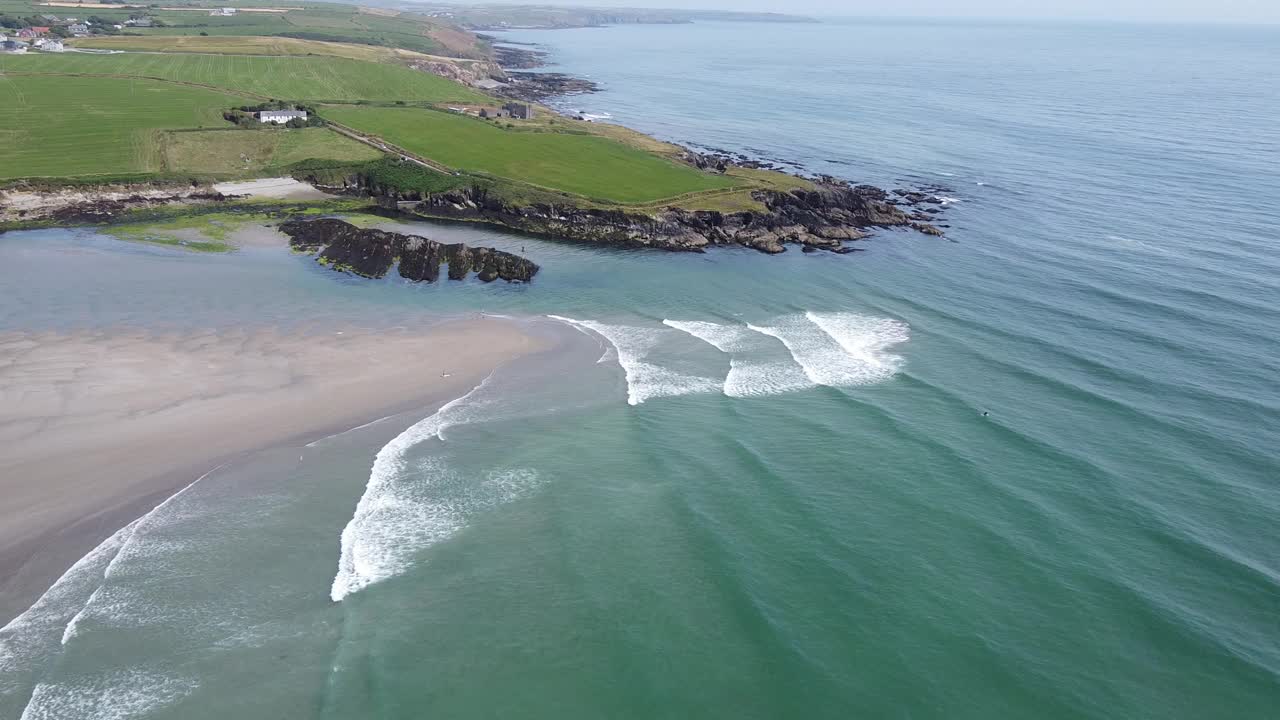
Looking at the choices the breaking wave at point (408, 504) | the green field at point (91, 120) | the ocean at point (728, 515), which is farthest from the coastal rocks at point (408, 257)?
the green field at point (91, 120)

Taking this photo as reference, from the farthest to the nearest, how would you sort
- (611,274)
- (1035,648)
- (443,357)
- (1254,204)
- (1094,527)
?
(1254,204)
(611,274)
(443,357)
(1094,527)
(1035,648)

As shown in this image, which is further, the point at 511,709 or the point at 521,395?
the point at 521,395

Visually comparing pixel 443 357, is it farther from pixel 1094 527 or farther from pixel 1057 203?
pixel 1057 203

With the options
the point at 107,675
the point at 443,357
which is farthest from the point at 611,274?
the point at 107,675

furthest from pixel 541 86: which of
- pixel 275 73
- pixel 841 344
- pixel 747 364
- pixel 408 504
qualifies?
pixel 408 504

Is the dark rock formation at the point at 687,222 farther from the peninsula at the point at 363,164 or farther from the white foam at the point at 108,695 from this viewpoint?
the white foam at the point at 108,695

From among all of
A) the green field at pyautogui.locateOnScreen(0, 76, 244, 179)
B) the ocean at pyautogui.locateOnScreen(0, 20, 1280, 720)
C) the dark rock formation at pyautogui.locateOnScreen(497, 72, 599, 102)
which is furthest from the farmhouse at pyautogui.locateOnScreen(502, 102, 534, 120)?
the ocean at pyautogui.locateOnScreen(0, 20, 1280, 720)
